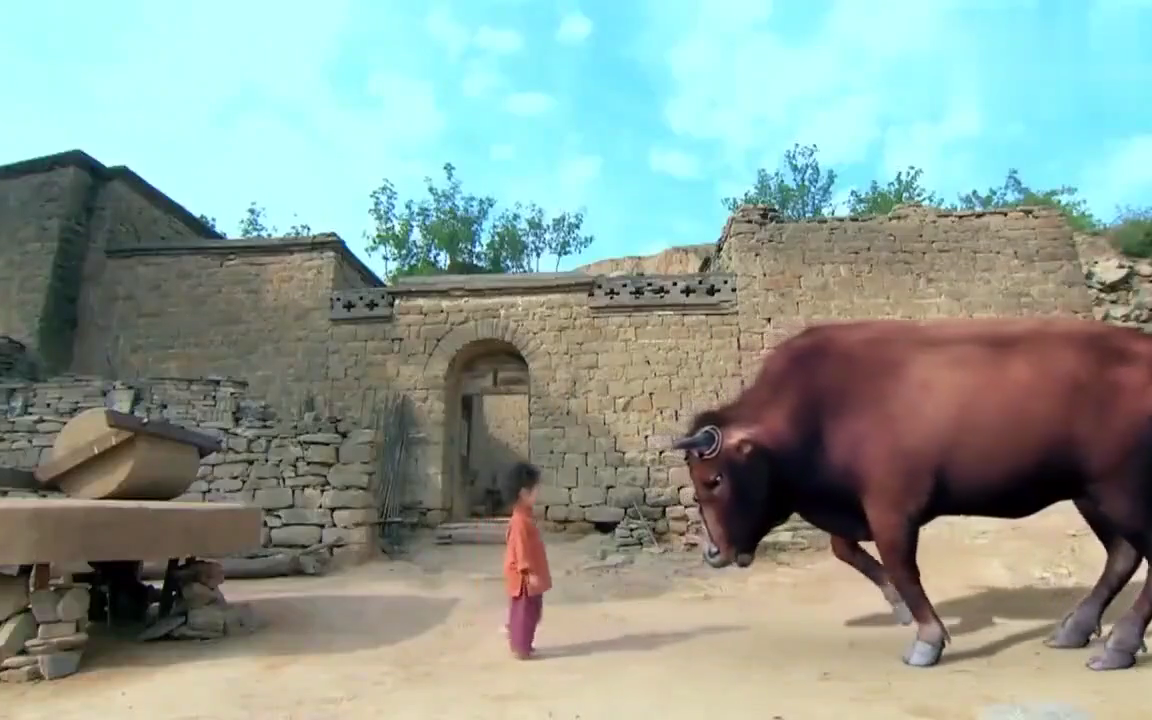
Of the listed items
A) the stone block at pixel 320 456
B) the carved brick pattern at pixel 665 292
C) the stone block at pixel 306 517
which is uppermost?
the carved brick pattern at pixel 665 292

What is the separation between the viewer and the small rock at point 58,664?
4402 mm

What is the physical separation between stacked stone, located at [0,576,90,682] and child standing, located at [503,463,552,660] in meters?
2.45

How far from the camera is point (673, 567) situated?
31.2ft

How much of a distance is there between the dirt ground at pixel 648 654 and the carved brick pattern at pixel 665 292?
15.8 ft

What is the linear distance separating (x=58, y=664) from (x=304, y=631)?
173 cm

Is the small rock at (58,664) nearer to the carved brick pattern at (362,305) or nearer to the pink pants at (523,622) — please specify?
the pink pants at (523,622)

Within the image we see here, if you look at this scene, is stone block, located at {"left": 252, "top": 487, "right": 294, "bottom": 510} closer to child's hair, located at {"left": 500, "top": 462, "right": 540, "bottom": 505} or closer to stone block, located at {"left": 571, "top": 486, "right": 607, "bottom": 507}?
stone block, located at {"left": 571, "top": 486, "right": 607, "bottom": 507}

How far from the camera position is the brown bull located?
395 centimetres

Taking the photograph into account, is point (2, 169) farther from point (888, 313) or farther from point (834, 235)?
point (888, 313)

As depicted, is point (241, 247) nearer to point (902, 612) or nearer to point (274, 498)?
point (274, 498)

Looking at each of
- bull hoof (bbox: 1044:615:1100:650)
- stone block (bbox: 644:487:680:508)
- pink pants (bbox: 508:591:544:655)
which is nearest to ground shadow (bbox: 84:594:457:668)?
pink pants (bbox: 508:591:544:655)

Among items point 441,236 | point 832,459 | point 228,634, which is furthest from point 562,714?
point 441,236

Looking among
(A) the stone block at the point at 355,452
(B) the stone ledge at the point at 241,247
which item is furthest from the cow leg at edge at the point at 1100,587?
(B) the stone ledge at the point at 241,247

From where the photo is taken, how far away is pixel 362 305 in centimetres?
1277
